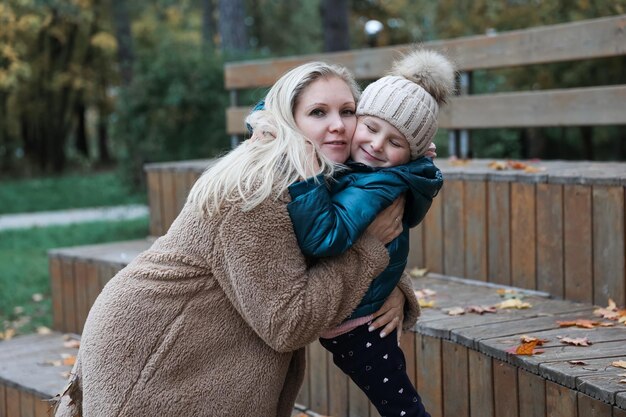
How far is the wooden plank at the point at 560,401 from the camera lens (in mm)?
2877

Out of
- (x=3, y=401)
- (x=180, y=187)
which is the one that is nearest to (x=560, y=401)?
(x=3, y=401)

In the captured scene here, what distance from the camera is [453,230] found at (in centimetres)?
476

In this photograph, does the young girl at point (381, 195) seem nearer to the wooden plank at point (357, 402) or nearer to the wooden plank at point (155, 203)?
the wooden plank at point (357, 402)

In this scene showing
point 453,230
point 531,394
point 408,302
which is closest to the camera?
point 408,302

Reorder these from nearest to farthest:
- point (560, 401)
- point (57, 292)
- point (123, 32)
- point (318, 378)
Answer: point (560, 401)
point (318, 378)
point (57, 292)
point (123, 32)

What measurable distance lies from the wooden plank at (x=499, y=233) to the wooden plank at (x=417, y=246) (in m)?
0.44

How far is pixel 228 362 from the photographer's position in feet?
7.98

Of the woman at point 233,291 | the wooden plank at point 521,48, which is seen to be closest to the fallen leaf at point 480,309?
the wooden plank at point 521,48

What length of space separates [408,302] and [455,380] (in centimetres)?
89

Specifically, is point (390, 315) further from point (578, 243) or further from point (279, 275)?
point (578, 243)

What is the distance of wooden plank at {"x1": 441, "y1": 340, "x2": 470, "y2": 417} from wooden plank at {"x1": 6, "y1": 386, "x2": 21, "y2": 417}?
211 centimetres

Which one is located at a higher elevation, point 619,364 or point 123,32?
point 123,32

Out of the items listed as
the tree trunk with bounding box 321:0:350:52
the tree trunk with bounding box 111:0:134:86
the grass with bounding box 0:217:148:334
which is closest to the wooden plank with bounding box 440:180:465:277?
the grass with bounding box 0:217:148:334

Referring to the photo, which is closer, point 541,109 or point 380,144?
point 380,144
